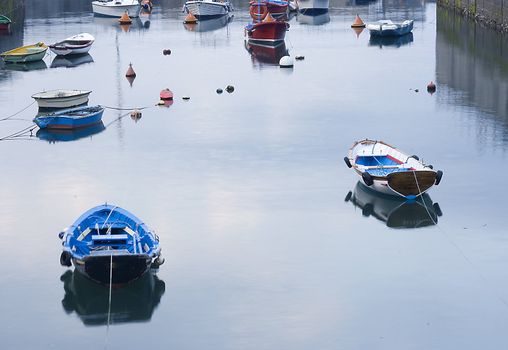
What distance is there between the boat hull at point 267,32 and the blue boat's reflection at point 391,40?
687cm

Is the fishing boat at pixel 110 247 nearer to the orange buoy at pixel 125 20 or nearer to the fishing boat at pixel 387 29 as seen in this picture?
the fishing boat at pixel 387 29

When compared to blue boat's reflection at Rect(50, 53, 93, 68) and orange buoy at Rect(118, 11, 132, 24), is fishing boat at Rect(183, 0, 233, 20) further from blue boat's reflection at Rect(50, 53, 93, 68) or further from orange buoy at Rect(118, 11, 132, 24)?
blue boat's reflection at Rect(50, 53, 93, 68)

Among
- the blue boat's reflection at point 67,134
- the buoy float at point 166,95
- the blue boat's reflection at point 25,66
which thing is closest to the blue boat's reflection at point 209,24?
the blue boat's reflection at point 25,66

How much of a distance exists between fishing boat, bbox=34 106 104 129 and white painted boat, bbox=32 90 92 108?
217cm

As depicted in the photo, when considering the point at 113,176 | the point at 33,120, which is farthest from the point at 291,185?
the point at 33,120

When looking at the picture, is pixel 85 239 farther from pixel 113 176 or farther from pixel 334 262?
pixel 113 176

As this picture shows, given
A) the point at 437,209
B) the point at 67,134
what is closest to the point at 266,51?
the point at 67,134

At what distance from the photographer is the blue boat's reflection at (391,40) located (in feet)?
268

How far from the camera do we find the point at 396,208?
36.4 m

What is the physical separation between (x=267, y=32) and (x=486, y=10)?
58.6ft

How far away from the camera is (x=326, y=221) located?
35.0 meters

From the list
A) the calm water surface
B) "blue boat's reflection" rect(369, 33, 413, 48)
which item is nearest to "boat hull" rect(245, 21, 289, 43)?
"blue boat's reflection" rect(369, 33, 413, 48)

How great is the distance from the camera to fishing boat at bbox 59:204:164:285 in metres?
28.3

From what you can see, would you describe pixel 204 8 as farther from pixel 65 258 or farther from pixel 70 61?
pixel 65 258
